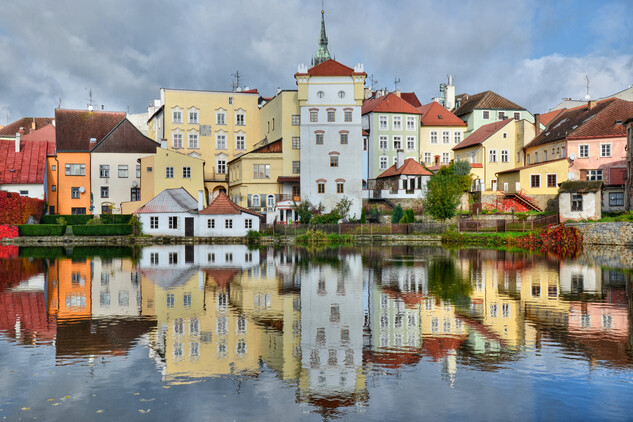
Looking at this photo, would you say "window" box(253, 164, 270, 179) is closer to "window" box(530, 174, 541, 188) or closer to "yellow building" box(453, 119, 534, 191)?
"yellow building" box(453, 119, 534, 191)

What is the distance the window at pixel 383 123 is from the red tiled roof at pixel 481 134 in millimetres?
9582

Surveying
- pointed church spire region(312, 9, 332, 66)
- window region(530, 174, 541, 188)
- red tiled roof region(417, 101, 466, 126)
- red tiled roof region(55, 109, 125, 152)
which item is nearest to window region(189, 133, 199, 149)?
red tiled roof region(55, 109, 125, 152)

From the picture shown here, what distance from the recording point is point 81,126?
64938 mm

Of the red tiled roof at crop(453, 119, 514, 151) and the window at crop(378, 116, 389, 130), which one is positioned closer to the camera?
the red tiled roof at crop(453, 119, 514, 151)

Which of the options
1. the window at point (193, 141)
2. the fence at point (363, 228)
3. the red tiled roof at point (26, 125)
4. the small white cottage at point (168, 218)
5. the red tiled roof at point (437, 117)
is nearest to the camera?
the fence at point (363, 228)

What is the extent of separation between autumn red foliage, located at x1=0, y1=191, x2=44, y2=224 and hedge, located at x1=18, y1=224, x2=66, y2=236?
74.0 inches

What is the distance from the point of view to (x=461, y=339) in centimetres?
1255

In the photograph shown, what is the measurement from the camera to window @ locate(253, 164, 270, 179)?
198ft

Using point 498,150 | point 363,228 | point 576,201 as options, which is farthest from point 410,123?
point 576,201

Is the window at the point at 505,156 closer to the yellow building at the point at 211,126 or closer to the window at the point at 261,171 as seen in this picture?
the window at the point at 261,171

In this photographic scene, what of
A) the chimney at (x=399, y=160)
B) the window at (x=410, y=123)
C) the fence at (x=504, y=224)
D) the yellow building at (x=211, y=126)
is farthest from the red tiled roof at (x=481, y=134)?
the yellow building at (x=211, y=126)

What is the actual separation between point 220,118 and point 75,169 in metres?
16.7

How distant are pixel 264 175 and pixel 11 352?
162 ft

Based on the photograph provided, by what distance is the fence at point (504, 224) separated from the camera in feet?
157
